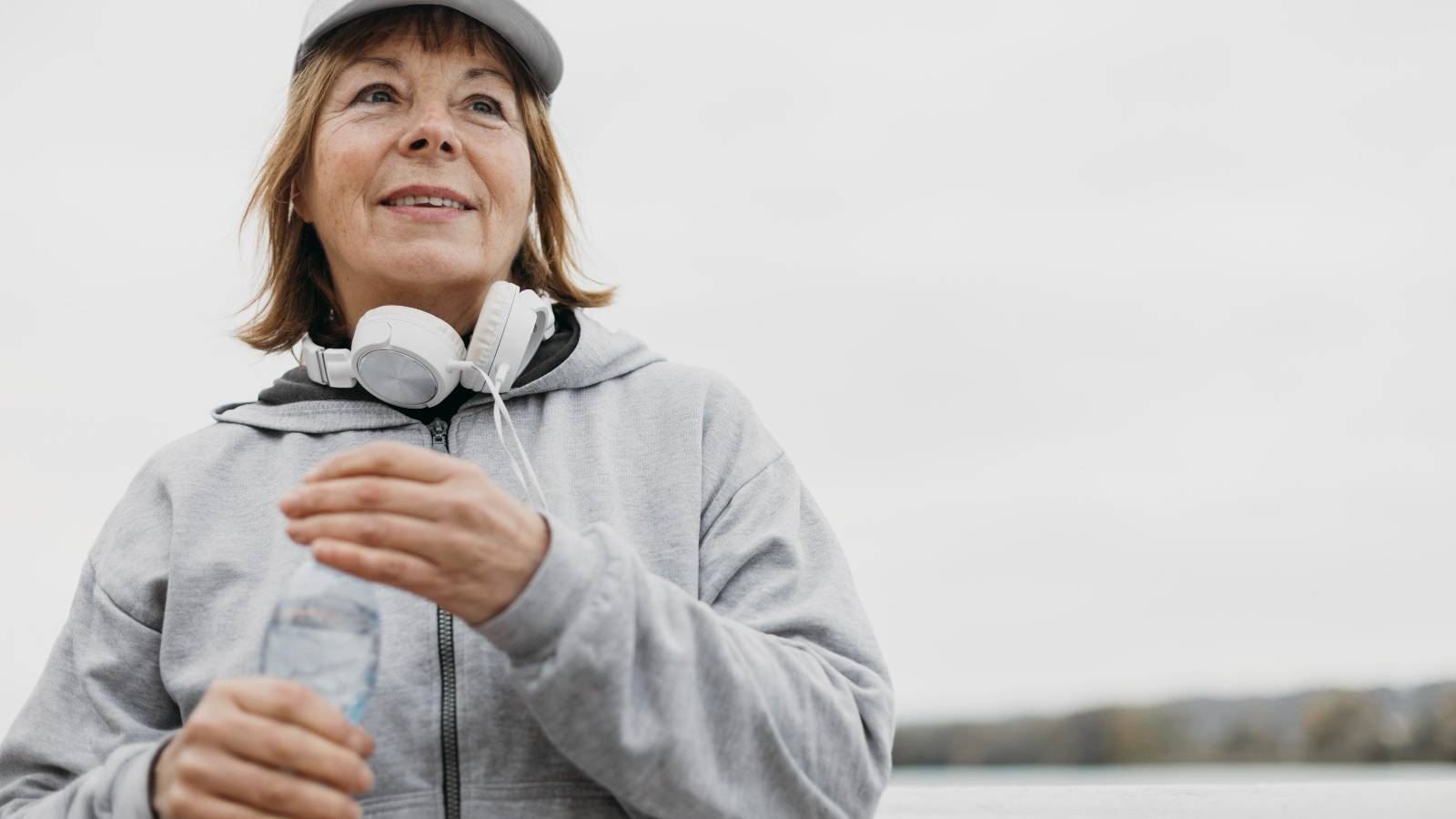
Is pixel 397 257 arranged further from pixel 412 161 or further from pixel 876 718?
pixel 876 718

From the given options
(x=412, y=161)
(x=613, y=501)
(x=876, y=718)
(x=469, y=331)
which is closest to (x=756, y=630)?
(x=876, y=718)

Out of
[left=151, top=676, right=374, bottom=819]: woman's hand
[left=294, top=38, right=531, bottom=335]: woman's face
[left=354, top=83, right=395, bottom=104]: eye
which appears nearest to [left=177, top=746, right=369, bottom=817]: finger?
[left=151, top=676, right=374, bottom=819]: woman's hand

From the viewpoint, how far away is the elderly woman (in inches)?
46.8

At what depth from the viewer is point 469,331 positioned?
Answer: 2.07m

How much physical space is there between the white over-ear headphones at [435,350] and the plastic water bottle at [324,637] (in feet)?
1.46

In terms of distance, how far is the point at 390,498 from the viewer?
1154 millimetres

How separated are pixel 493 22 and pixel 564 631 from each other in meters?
1.16

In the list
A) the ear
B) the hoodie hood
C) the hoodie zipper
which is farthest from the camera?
the ear

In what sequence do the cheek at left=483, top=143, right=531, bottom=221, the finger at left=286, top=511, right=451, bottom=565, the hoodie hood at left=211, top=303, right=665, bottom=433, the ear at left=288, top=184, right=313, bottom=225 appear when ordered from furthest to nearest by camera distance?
the ear at left=288, top=184, right=313, bottom=225 < the cheek at left=483, top=143, right=531, bottom=221 < the hoodie hood at left=211, top=303, right=665, bottom=433 < the finger at left=286, top=511, right=451, bottom=565

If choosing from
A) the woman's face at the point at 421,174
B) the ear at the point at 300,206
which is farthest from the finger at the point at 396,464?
the ear at the point at 300,206

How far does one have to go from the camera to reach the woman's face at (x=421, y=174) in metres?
1.95

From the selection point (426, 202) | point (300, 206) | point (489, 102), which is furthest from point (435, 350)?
point (300, 206)

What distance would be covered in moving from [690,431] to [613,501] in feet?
0.53

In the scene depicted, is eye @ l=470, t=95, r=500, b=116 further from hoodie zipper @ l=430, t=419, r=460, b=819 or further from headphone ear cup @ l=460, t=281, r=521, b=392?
hoodie zipper @ l=430, t=419, r=460, b=819
